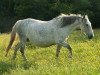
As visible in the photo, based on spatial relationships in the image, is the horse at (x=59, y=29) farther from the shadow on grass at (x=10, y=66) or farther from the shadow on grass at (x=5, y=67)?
the shadow on grass at (x=5, y=67)

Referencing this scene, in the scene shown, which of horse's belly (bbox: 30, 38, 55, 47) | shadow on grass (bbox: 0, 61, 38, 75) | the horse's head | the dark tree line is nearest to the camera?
shadow on grass (bbox: 0, 61, 38, 75)

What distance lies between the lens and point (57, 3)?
65.4 metres

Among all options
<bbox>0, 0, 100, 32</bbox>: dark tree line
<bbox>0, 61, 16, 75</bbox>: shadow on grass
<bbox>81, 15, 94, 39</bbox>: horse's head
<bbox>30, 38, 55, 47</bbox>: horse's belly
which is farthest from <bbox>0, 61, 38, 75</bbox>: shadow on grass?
<bbox>0, 0, 100, 32</bbox>: dark tree line

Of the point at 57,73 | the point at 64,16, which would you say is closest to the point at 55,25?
the point at 64,16

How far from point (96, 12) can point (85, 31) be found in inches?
1892

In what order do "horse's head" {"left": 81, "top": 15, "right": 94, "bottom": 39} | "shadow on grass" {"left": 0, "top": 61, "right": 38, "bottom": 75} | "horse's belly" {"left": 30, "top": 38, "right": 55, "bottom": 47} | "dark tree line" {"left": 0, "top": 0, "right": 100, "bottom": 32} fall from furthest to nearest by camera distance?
"dark tree line" {"left": 0, "top": 0, "right": 100, "bottom": 32} → "horse's belly" {"left": 30, "top": 38, "right": 55, "bottom": 47} → "horse's head" {"left": 81, "top": 15, "right": 94, "bottom": 39} → "shadow on grass" {"left": 0, "top": 61, "right": 38, "bottom": 75}

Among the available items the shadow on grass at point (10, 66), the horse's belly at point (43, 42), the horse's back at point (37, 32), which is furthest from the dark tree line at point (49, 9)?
the shadow on grass at point (10, 66)

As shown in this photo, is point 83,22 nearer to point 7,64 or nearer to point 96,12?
point 7,64

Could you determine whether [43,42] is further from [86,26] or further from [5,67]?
[5,67]

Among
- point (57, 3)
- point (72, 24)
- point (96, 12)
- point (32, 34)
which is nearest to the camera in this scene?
point (72, 24)

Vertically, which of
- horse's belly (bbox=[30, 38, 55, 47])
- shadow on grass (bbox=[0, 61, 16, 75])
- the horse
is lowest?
shadow on grass (bbox=[0, 61, 16, 75])

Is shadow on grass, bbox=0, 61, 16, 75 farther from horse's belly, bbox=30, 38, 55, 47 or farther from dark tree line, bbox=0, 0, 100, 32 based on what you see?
dark tree line, bbox=0, 0, 100, 32

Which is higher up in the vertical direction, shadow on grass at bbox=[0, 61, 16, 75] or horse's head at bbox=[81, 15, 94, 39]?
horse's head at bbox=[81, 15, 94, 39]

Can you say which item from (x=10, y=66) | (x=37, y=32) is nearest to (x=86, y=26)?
(x=37, y=32)
